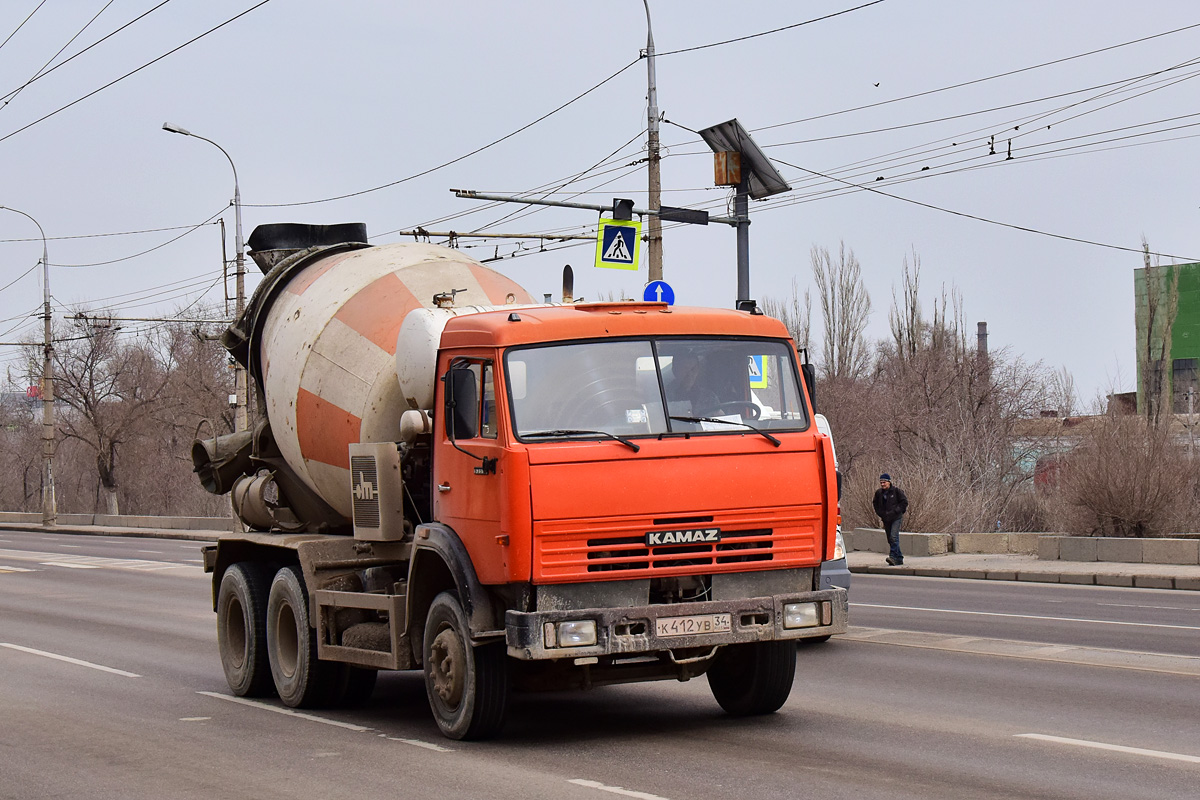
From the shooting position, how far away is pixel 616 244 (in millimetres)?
23141

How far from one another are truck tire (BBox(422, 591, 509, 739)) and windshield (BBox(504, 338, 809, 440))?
134cm

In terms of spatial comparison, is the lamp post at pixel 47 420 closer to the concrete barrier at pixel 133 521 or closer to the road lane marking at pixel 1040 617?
the concrete barrier at pixel 133 521

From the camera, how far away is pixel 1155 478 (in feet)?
83.1

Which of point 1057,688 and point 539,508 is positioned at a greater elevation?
point 539,508

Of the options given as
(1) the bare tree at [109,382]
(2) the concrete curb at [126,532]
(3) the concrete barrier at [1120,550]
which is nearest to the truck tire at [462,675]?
(3) the concrete barrier at [1120,550]

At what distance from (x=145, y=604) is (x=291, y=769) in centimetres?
1366

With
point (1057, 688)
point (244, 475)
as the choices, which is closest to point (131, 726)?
point (244, 475)

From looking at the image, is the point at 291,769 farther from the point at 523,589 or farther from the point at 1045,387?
the point at 1045,387

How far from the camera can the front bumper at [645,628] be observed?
8125 millimetres

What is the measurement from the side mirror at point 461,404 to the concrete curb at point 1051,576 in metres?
15.5

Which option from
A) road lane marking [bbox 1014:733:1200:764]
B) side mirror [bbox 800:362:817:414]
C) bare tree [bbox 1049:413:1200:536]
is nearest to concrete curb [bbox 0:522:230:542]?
bare tree [bbox 1049:413:1200:536]

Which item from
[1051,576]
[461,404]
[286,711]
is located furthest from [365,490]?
[1051,576]

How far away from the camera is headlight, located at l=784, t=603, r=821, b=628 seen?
8633 millimetres

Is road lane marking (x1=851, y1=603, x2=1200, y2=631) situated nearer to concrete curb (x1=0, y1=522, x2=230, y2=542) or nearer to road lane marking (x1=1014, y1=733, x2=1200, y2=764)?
road lane marking (x1=1014, y1=733, x2=1200, y2=764)
